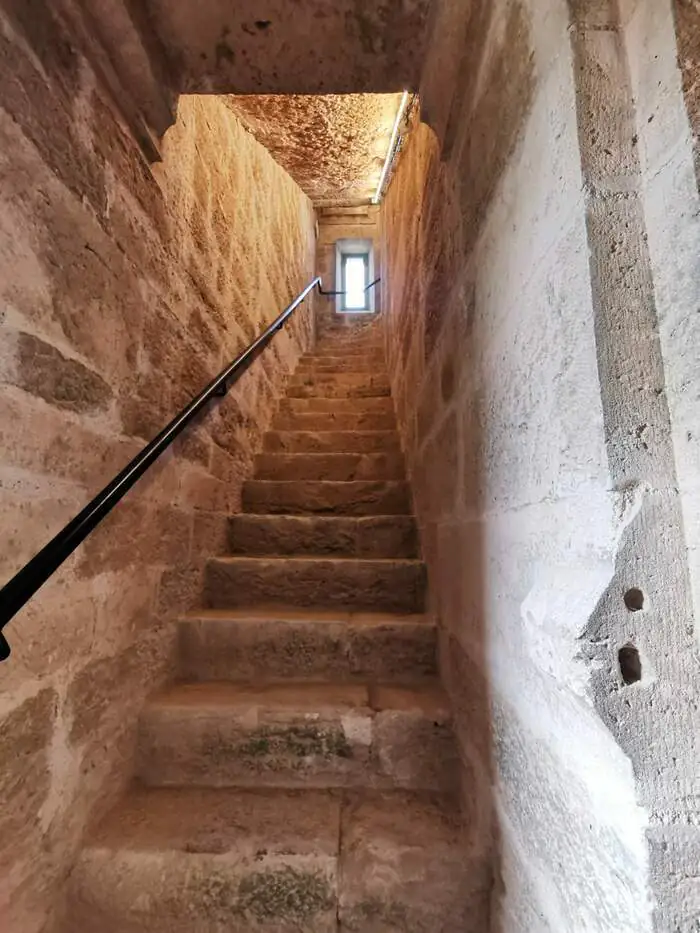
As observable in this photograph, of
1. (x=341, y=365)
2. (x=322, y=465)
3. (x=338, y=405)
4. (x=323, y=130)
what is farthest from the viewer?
(x=341, y=365)

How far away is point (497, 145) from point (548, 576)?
75 centimetres

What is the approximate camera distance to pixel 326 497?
2.13 metres

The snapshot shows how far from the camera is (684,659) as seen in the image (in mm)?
437

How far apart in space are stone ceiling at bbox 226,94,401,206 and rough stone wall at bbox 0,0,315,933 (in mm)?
1008

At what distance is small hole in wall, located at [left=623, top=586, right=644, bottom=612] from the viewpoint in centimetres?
45

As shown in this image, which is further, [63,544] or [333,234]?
[333,234]

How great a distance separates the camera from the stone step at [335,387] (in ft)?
11.0

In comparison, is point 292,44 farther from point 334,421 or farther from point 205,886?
point 334,421

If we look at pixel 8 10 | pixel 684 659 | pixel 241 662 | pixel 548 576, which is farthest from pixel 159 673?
pixel 8 10

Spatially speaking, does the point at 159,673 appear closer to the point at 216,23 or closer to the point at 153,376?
the point at 153,376

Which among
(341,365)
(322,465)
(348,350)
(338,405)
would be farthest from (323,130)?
(348,350)

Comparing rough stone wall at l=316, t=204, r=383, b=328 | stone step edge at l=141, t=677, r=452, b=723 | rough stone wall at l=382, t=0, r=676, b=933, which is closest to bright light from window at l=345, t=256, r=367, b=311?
rough stone wall at l=316, t=204, r=383, b=328

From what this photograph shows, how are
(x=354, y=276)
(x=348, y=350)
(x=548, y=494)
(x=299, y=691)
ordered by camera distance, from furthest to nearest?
(x=354, y=276) < (x=348, y=350) < (x=299, y=691) < (x=548, y=494)

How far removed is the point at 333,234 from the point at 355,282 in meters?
0.64
